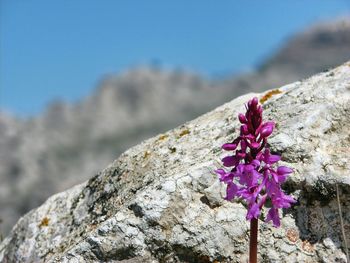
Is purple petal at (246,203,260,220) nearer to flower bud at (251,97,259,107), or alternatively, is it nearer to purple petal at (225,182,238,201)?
purple petal at (225,182,238,201)

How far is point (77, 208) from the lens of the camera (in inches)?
303

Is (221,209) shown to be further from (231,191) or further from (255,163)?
(255,163)

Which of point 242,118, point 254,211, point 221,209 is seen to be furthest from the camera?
point 221,209

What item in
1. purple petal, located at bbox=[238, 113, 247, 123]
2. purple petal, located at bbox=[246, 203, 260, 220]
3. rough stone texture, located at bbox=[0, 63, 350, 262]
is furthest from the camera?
rough stone texture, located at bbox=[0, 63, 350, 262]

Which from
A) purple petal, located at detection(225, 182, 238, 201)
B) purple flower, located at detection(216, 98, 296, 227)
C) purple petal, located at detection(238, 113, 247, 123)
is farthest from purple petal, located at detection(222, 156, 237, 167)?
purple petal, located at detection(238, 113, 247, 123)

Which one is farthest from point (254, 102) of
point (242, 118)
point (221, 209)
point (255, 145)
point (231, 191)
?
point (221, 209)

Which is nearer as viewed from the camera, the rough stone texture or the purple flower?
the purple flower

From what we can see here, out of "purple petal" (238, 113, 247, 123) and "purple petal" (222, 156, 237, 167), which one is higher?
"purple petal" (238, 113, 247, 123)

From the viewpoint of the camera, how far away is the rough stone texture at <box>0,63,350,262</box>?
6.18 m

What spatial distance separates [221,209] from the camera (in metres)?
6.33

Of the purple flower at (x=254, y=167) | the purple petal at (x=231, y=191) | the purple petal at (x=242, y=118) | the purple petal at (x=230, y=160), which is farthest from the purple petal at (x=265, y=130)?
A: the purple petal at (x=231, y=191)

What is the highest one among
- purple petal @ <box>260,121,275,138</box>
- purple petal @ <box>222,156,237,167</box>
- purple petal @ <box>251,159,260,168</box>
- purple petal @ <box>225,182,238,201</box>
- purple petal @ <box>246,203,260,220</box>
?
purple petal @ <box>260,121,275,138</box>

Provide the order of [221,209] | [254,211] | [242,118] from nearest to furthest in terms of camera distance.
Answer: [254,211], [242,118], [221,209]

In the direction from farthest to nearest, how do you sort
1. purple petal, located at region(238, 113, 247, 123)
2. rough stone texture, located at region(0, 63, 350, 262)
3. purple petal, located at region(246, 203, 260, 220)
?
rough stone texture, located at region(0, 63, 350, 262)
purple petal, located at region(238, 113, 247, 123)
purple petal, located at region(246, 203, 260, 220)
